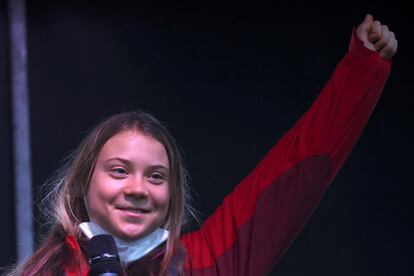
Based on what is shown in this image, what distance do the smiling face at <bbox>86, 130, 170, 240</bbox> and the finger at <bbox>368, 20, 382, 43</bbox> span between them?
0.52 m

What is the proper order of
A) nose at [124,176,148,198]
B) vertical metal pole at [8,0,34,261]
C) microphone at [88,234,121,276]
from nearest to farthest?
microphone at [88,234,121,276] → nose at [124,176,148,198] → vertical metal pole at [8,0,34,261]

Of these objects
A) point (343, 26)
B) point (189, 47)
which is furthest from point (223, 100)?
point (343, 26)

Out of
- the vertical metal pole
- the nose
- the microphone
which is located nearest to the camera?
the microphone

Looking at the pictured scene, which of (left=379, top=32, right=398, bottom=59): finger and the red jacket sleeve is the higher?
(left=379, top=32, right=398, bottom=59): finger

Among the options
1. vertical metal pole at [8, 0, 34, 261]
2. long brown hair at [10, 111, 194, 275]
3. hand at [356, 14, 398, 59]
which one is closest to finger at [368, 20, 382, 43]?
hand at [356, 14, 398, 59]

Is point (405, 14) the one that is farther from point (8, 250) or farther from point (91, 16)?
point (8, 250)

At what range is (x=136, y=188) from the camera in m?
1.72

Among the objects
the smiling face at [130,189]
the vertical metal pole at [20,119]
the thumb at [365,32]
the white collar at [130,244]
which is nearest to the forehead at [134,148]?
the smiling face at [130,189]

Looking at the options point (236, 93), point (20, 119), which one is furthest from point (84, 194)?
point (236, 93)

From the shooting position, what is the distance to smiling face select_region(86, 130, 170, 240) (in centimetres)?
173

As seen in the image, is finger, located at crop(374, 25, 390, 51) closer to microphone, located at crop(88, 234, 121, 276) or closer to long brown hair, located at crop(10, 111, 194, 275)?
long brown hair, located at crop(10, 111, 194, 275)

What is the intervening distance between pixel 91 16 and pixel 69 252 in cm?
148

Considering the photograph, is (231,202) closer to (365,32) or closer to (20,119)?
(365,32)

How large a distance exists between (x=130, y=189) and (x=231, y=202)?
0.28 metres
